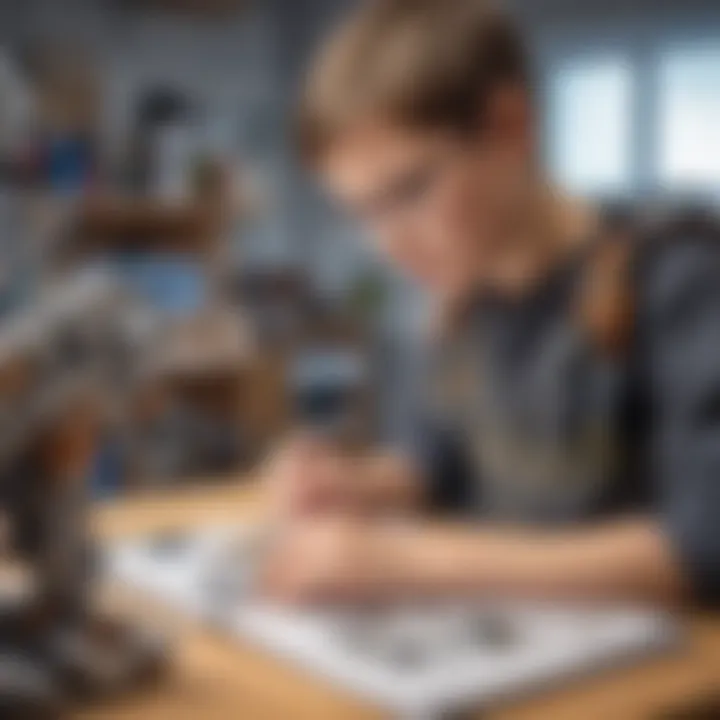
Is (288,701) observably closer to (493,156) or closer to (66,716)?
(66,716)

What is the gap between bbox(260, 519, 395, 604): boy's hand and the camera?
2.50ft

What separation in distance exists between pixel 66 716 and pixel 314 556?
191 millimetres

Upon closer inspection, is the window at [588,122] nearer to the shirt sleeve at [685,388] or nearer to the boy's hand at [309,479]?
the shirt sleeve at [685,388]

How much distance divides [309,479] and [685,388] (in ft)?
0.79

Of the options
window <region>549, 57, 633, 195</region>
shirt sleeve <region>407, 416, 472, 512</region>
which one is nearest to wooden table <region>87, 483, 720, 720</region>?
shirt sleeve <region>407, 416, 472, 512</region>

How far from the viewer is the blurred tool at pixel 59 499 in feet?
2.13

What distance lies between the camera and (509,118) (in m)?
0.81

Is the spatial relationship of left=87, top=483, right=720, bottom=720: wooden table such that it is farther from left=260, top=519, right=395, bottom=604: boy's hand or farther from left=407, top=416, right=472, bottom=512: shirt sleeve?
left=407, top=416, right=472, bottom=512: shirt sleeve

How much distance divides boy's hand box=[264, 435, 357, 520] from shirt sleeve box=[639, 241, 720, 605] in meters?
0.20

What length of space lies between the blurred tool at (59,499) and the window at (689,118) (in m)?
0.36

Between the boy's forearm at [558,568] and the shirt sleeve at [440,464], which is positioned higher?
the shirt sleeve at [440,464]

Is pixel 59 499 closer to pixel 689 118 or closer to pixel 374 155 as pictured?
pixel 374 155

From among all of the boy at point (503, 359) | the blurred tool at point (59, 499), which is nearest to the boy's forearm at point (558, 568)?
the boy at point (503, 359)

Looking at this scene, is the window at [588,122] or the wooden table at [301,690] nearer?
the wooden table at [301,690]
